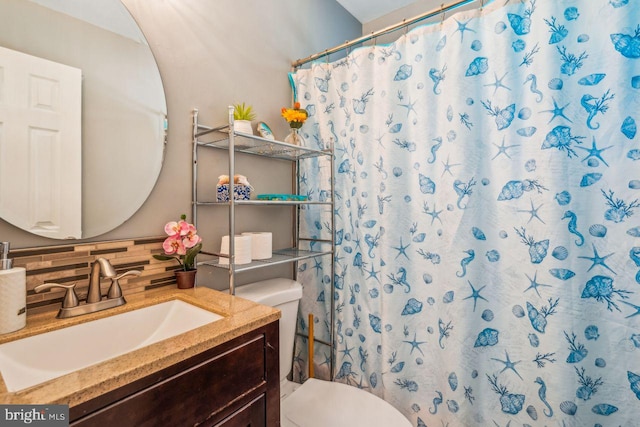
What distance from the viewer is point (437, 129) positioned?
1334 millimetres

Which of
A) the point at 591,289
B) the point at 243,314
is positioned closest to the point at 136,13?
the point at 243,314

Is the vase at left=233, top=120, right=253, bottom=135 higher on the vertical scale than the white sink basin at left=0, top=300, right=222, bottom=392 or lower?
higher

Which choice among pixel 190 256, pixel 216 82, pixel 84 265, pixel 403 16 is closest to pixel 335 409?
pixel 190 256

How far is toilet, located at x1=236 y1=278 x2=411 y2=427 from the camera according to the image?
46.6 inches

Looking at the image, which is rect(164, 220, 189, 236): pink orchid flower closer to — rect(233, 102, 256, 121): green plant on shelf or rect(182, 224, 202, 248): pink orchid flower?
rect(182, 224, 202, 248): pink orchid flower

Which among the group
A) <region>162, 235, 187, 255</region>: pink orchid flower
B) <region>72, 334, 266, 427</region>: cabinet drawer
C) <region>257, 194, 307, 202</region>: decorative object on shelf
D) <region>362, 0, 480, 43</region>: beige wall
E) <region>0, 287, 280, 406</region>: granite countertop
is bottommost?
<region>72, 334, 266, 427</region>: cabinet drawer

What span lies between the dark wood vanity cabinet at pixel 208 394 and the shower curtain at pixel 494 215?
2.52 feet

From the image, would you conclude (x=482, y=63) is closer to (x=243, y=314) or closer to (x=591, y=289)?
(x=591, y=289)

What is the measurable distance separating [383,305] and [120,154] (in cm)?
130

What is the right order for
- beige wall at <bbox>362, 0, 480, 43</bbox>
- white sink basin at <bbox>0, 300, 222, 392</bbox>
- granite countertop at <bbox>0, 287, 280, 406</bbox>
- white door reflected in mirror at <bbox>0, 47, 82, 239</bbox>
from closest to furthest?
granite countertop at <bbox>0, 287, 280, 406</bbox>, white sink basin at <bbox>0, 300, 222, 392</bbox>, white door reflected in mirror at <bbox>0, 47, 82, 239</bbox>, beige wall at <bbox>362, 0, 480, 43</bbox>

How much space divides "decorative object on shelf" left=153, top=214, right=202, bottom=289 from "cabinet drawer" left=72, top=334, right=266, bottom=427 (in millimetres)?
458

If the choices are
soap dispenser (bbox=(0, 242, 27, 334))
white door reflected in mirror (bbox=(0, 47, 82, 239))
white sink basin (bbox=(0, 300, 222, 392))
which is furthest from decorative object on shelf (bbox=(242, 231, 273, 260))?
soap dispenser (bbox=(0, 242, 27, 334))

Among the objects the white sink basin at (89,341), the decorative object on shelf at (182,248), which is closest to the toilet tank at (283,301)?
the decorative object on shelf at (182,248)

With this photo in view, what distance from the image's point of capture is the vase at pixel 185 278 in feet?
3.74
